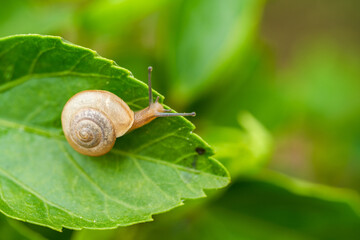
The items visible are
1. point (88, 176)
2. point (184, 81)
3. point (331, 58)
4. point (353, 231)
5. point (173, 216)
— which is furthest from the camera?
point (331, 58)

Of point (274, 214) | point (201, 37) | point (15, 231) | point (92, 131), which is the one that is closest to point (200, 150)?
point (92, 131)

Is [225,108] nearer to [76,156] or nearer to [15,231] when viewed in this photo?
[76,156]

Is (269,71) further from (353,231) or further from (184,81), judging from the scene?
(353,231)

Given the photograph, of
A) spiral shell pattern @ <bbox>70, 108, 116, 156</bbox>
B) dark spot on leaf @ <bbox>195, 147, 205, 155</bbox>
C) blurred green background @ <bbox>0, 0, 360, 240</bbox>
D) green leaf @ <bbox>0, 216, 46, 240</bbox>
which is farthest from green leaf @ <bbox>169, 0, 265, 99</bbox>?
green leaf @ <bbox>0, 216, 46, 240</bbox>

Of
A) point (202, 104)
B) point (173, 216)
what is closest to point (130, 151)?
point (173, 216)

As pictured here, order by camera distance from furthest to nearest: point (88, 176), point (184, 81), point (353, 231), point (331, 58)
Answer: point (331, 58) < point (184, 81) < point (353, 231) < point (88, 176)

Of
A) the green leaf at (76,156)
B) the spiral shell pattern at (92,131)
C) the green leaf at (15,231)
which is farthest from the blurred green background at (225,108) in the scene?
the spiral shell pattern at (92,131)

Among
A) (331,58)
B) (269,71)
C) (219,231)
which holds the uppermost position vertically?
(331,58)
